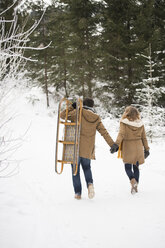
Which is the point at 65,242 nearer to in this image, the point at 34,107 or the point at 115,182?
the point at 115,182

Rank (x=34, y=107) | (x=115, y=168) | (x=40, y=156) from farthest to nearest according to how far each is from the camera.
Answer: (x=34, y=107) < (x=40, y=156) < (x=115, y=168)

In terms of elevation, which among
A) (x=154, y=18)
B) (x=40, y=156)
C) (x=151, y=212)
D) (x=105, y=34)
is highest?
(x=154, y=18)

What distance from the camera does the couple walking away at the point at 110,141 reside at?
380 cm

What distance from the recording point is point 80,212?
3.30m

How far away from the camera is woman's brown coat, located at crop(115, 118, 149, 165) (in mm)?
4094

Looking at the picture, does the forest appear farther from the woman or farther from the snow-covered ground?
the snow-covered ground

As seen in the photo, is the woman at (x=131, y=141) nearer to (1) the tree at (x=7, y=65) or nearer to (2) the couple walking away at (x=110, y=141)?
(2) the couple walking away at (x=110, y=141)

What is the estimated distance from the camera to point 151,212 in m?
3.23

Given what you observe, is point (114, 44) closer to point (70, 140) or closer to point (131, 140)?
point (131, 140)

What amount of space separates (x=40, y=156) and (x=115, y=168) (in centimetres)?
299

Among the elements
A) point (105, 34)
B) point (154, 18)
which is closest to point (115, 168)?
point (105, 34)

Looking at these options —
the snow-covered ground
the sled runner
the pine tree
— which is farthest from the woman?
the pine tree

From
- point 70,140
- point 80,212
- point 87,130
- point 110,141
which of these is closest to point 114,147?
point 110,141

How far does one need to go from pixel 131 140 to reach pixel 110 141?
0.51m
